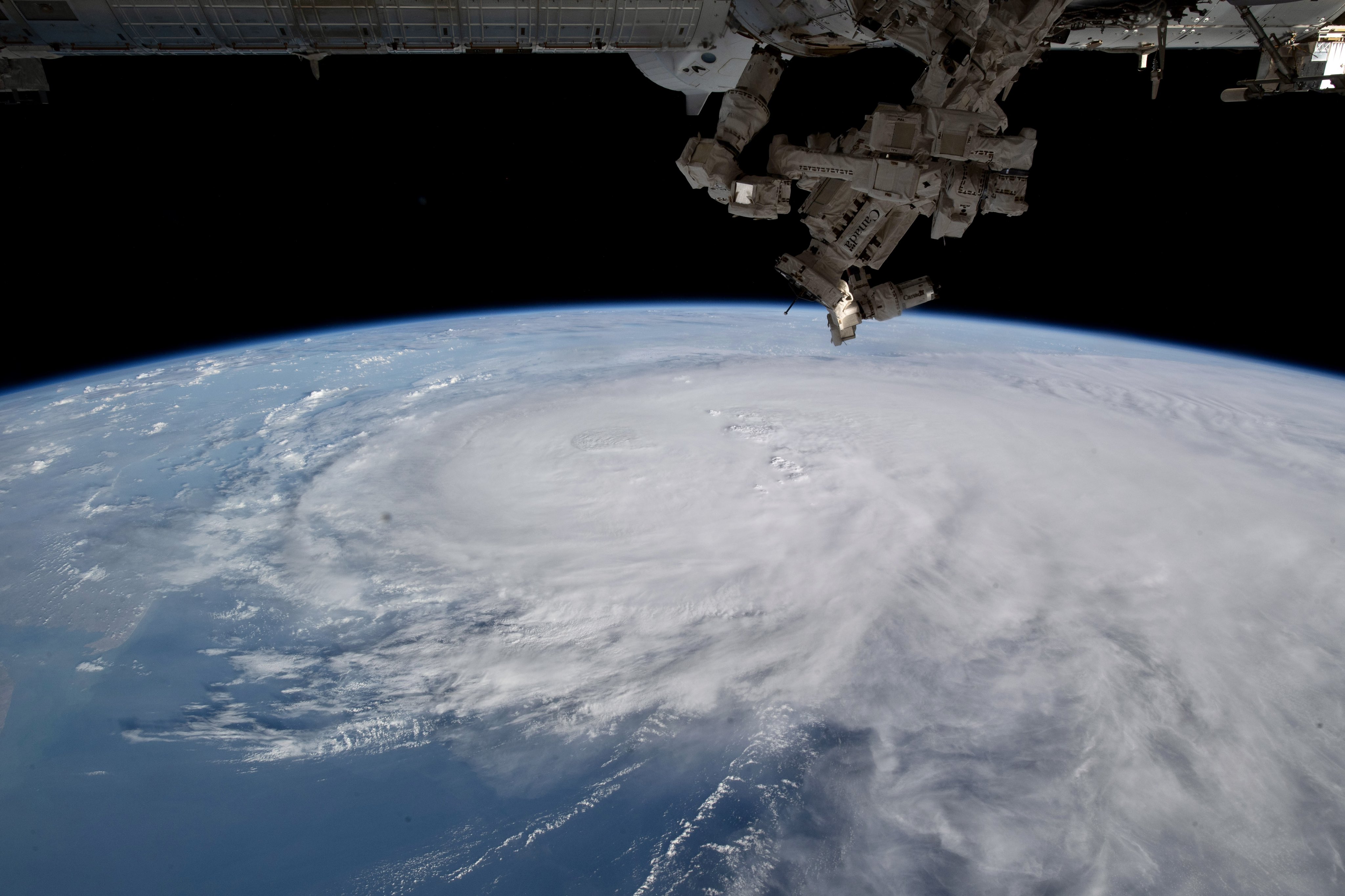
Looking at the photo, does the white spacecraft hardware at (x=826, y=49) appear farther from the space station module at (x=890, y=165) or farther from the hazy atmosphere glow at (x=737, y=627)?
the hazy atmosphere glow at (x=737, y=627)

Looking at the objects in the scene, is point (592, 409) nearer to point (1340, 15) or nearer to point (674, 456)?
point (674, 456)

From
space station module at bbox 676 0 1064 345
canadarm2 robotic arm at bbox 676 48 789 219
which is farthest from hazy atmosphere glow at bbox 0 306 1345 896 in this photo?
canadarm2 robotic arm at bbox 676 48 789 219

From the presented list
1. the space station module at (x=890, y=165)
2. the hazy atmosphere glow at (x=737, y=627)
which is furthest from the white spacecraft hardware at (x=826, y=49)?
the hazy atmosphere glow at (x=737, y=627)

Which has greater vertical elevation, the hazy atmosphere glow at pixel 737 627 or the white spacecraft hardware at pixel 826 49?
the white spacecraft hardware at pixel 826 49

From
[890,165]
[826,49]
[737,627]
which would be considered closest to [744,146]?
[826,49]

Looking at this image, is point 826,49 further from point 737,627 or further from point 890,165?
point 737,627

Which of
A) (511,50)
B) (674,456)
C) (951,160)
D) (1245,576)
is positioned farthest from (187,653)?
(1245,576)

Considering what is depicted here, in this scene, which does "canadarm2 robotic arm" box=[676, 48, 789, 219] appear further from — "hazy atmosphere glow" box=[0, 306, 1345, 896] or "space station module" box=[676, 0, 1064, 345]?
"hazy atmosphere glow" box=[0, 306, 1345, 896]

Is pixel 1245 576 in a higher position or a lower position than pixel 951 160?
lower
